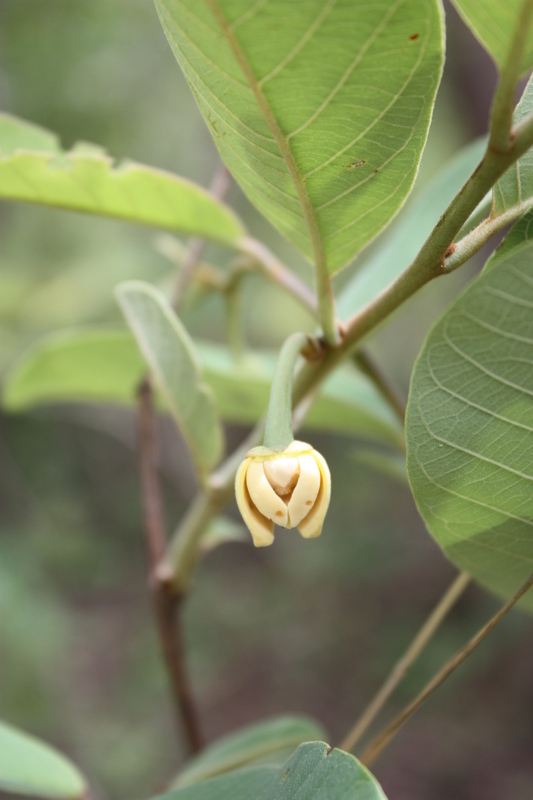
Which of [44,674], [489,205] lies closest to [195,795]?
[489,205]

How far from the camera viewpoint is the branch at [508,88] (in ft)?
1.15

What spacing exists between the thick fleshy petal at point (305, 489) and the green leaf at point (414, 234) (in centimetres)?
50

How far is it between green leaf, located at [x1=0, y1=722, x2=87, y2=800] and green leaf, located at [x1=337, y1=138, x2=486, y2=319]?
65cm

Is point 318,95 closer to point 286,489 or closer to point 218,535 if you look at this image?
point 286,489

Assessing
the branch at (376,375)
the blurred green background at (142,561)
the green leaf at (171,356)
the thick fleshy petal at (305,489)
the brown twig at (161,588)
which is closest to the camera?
the thick fleshy petal at (305,489)

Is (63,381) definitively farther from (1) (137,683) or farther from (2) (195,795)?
(1) (137,683)

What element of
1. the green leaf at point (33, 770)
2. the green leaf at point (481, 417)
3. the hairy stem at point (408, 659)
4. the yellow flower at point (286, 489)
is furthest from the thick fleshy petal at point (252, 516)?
the green leaf at point (33, 770)

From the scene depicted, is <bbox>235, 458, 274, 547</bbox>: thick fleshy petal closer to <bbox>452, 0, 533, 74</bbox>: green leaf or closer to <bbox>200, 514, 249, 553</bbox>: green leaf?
<bbox>452, 0, 533, 74</bbox>: green leaf

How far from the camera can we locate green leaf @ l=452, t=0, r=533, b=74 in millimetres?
353

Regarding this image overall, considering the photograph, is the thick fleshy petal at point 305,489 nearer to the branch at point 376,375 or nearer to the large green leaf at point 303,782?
the large green leaf at point 303,782

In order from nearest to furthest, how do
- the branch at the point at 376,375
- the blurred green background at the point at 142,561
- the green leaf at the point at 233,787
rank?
the green leaf at the point at 233,787 → the branch at the point at 376,375 → the blurred green background at the point at 142,561

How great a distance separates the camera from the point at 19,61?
12.7 feet

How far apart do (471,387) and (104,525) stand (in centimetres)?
569

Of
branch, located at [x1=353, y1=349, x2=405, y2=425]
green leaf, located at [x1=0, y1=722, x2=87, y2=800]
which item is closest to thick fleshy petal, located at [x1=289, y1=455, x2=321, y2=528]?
branch, located at [x1=353, y1=349, x2=405, y2=425]
